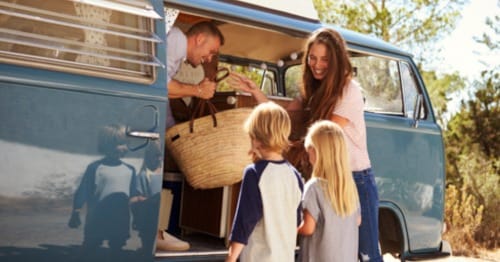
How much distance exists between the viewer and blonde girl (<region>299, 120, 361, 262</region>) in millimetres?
3766

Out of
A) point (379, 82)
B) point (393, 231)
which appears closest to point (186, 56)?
point (379, 82)

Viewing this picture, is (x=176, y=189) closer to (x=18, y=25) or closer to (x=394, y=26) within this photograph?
(x=18, y=25)

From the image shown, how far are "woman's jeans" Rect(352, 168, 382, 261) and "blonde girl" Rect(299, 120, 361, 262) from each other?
1.44ft

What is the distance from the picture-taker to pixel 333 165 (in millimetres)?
3768

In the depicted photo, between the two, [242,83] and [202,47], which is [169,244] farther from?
[202,47]

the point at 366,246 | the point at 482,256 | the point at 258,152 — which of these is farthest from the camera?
the point at 482,256

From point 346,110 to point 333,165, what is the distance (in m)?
0.63

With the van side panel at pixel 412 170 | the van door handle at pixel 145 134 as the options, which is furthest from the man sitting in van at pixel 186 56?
the van side panel at pixel 412 170

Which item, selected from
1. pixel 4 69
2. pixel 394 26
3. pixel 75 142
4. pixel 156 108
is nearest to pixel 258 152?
pixel 156 108

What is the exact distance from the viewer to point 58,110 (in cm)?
346

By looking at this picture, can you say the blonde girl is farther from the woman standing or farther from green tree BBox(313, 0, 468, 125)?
green tree BBox(313, 0, 468, 125)

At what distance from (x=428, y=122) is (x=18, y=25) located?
3.62 metres

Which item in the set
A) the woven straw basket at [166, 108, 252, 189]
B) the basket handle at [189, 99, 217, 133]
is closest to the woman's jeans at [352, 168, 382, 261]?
the woven straw basket at [166, 108, 252, 189]

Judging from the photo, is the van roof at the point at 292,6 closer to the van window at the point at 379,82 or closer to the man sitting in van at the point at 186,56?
the man sitting in van at the point at 186,56
